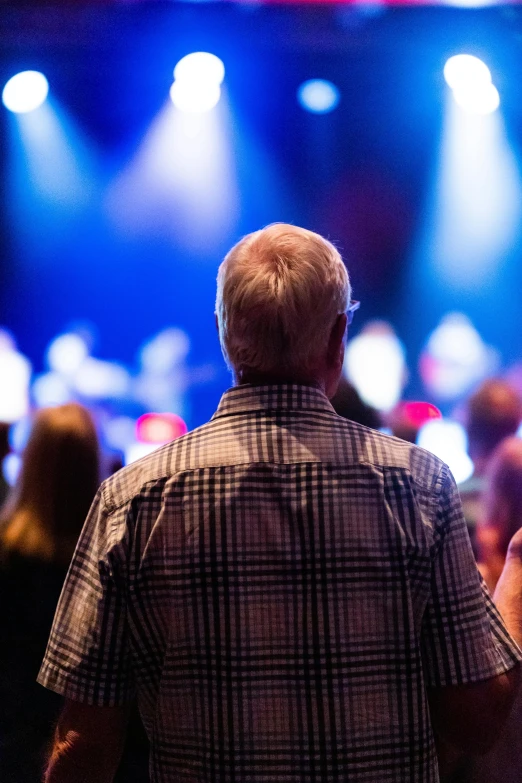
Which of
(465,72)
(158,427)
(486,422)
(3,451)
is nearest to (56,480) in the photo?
(3,451)

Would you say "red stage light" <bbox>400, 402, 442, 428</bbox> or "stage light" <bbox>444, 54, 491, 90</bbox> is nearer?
"stage light" <bbox>444, 54, 491, 90</bbox>

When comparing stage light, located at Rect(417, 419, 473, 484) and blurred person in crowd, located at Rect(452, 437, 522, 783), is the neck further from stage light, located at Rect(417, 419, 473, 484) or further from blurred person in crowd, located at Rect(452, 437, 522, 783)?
stage light, located at Rect(417, 419, 473, 484)

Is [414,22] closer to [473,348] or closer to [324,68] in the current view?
[324,68]

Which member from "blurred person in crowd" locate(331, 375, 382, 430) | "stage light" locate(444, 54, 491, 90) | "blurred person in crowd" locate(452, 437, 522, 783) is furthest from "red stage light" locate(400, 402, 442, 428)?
"blurred person in crowd" locate(452, 437, 522, 783)

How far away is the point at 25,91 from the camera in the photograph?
12.6 feet

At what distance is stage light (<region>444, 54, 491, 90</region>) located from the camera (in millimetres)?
3777

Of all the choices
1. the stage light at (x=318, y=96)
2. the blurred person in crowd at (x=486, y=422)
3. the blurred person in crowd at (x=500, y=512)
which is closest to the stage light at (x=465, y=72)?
the stage light at (x=318, y=96)

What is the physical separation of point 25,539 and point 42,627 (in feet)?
0.67

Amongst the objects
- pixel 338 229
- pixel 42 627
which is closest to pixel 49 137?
pixel 338 229

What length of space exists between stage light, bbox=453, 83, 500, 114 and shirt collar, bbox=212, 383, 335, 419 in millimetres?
3536

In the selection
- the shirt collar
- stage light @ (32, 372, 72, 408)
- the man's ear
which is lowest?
the shirt collar

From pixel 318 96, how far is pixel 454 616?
388 centimetres

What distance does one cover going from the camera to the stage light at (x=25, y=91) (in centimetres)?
379

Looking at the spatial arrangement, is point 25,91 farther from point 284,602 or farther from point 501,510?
point 284,602
